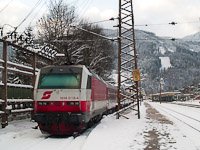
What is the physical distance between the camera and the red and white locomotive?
29.9 ft

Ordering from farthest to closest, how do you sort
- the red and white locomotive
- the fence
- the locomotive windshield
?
the fence, the locomotive windshield, the red and white locomotive

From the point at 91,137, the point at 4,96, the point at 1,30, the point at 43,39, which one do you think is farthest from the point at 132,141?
the point at 43,39

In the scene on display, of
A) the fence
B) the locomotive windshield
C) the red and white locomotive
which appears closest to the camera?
the red and white locomotive

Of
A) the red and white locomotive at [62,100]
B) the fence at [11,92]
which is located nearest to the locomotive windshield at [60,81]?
the red and white locomotive at [62,100]

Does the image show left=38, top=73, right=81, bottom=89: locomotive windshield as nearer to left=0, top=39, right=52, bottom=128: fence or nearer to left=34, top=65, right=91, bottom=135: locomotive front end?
left=34, top=65, right=91, bottom=135: locomotive front end

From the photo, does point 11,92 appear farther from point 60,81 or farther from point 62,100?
point 62,100

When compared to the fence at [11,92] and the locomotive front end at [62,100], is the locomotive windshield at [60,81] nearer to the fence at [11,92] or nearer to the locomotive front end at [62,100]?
the locomotive front end at [62,100]

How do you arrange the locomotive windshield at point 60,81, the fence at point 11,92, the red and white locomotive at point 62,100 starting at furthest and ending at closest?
the fence at point 11,92 → the locomotive windshield at point 60,81 → the red and white locomotive at point 62,100

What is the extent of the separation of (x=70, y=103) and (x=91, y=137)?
1.61 metres

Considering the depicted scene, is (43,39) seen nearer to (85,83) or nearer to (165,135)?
(85,83)

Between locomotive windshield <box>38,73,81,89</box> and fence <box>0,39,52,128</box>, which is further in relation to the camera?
fence <box>0,39,52,128</box>

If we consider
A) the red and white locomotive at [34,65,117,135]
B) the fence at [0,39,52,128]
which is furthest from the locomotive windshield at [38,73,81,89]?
the fence at [0,39,52,128]

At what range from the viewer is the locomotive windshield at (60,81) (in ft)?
30.9

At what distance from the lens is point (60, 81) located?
376 inches
